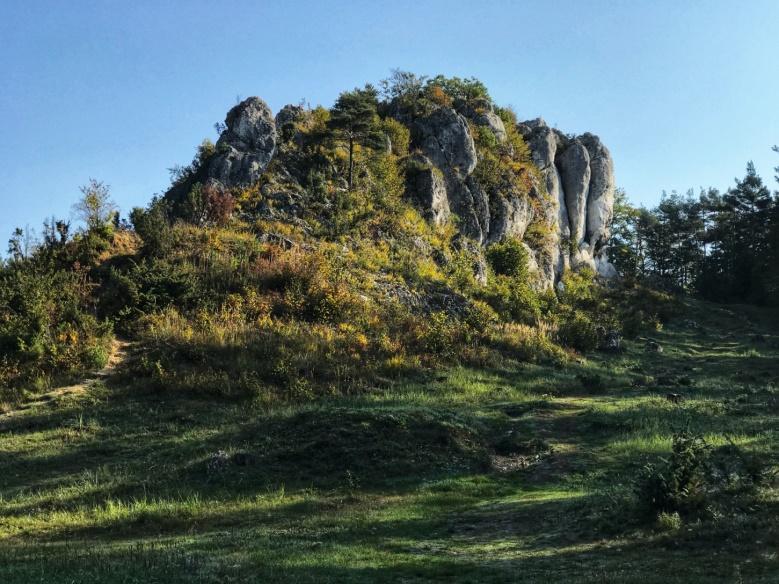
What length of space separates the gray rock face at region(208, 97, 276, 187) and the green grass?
17.4m

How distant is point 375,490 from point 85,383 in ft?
35.5

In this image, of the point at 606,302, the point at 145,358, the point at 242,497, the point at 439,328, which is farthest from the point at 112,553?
the point at 606,302

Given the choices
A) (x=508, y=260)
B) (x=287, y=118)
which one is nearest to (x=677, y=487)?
(x=508, y=260)

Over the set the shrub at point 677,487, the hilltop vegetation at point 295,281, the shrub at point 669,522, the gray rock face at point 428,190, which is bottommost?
the shrub at point 669,522

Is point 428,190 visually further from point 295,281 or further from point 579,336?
point 295,281

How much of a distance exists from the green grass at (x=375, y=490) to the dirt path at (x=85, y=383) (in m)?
0.31

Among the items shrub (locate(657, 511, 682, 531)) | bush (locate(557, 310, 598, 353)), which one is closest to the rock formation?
bush (locate(557, 310, 598, 353))

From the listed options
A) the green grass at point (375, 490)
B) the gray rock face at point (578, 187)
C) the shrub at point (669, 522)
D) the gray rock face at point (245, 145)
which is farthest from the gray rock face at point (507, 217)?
the shrub at point (669, 522)

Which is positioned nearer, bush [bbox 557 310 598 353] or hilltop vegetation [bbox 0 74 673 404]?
hilltop vegetation [bbox 0 74 673 404]

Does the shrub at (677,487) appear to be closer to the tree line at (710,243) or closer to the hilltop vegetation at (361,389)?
the hilltop vegetation at (361,389)

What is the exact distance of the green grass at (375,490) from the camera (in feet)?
24.9

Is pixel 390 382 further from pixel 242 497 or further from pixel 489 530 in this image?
pixel 489 530

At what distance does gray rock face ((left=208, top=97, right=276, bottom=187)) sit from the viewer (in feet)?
108

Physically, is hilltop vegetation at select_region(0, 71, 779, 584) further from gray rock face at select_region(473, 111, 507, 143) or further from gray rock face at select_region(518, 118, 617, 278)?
gray rock face at select_region(518, 118, 617, 278)
